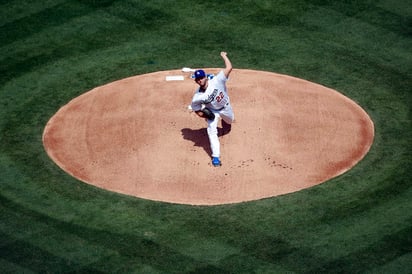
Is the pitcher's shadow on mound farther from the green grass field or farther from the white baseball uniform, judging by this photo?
the green grass field

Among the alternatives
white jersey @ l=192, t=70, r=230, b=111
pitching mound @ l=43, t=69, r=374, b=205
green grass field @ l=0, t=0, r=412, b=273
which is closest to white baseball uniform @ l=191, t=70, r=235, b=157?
white jersey @ l=192, t=70, r=230, b=111

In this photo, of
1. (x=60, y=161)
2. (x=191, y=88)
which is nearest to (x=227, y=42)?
(x=191, y=88)

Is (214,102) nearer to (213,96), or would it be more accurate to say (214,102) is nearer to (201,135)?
(213,96)

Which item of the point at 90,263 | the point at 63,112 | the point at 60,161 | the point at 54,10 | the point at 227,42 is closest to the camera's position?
the point at 90,263

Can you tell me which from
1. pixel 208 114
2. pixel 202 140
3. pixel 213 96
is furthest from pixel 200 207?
pixel 213 96

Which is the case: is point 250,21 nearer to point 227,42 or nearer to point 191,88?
point 227,42

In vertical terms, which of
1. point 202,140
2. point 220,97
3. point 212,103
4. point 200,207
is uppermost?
point 220,97
